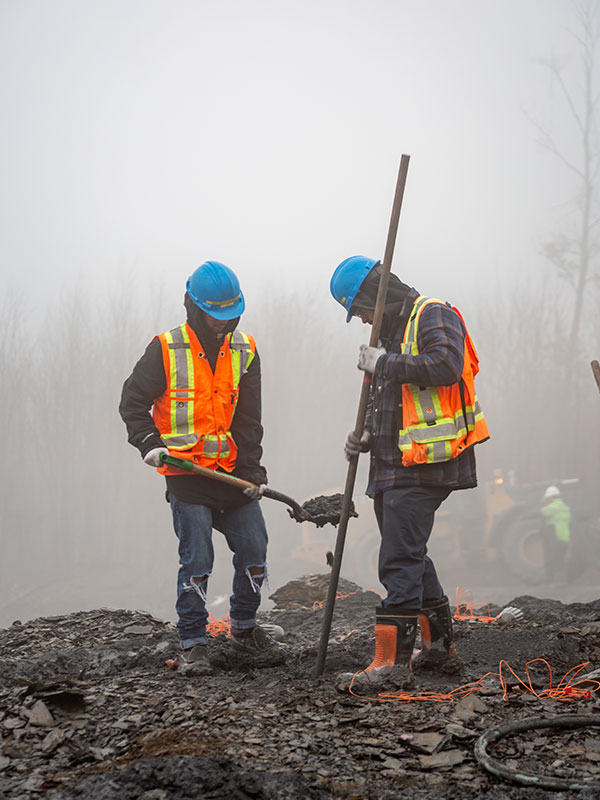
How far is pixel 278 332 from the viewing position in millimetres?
21375

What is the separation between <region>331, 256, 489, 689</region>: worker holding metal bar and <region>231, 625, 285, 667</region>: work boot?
688mm

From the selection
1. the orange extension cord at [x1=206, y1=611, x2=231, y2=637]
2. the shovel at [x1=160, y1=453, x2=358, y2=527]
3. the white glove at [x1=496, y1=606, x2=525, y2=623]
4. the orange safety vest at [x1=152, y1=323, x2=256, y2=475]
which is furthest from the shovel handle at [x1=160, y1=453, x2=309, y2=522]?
the white glove at [x1=496, y1=606, x2=525, y2=623]

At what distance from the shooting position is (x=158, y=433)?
3697mm

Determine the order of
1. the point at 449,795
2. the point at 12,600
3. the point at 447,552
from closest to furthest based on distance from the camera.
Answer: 1. the point at 449,795
2. the point at 447,552
3. the point at 12,600

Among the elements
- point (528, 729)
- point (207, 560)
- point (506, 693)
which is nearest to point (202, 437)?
point (207, 560)

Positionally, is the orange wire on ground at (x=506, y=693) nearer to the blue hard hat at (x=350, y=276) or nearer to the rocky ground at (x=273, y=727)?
the rocky ground at (x=273, y=727)

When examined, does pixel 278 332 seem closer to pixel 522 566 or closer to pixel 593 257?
pixel 593 257

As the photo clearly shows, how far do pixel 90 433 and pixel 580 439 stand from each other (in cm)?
1274

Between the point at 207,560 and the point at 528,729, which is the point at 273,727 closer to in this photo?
the point at 528,729

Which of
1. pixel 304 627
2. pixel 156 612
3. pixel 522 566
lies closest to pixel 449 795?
pixel 304 627

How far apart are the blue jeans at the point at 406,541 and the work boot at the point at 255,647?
2.71 feet

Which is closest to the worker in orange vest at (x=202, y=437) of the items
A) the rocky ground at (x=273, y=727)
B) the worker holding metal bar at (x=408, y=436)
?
the rocky ground at (x=273, y=727)

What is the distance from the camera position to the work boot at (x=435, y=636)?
3.56 meters

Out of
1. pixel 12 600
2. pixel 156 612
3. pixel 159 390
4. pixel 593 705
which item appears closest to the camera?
pixel 593 705
